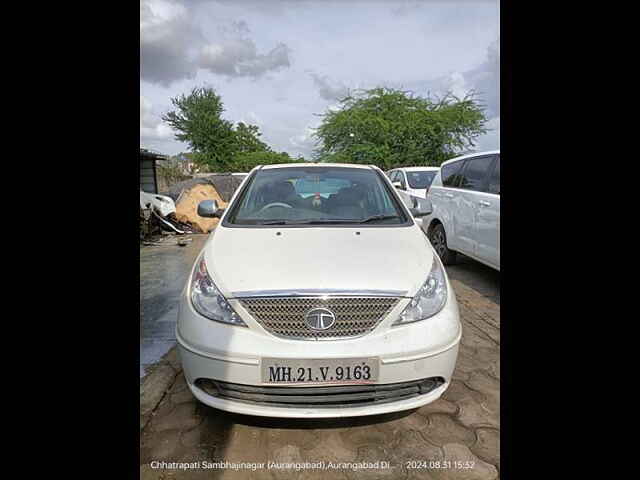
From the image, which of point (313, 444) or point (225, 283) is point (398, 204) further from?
point (313, 444)

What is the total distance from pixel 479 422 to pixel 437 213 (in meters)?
3.47

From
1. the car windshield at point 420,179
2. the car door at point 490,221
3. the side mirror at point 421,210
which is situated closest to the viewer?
the side mirror at point 421,210

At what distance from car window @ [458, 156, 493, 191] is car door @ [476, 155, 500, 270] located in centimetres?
11

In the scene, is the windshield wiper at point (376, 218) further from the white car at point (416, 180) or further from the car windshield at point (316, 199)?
the white car at point (416, 180)

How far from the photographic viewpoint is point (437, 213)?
16.4ft

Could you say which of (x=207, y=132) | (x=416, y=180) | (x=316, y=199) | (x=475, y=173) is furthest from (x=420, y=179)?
(x=207, y=132)

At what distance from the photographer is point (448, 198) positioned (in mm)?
4691

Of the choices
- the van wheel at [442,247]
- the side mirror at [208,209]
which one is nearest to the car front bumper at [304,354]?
the side mirror at [208,209]

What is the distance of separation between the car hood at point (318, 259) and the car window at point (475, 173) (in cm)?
224

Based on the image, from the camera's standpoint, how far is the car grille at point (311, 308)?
1.59m
